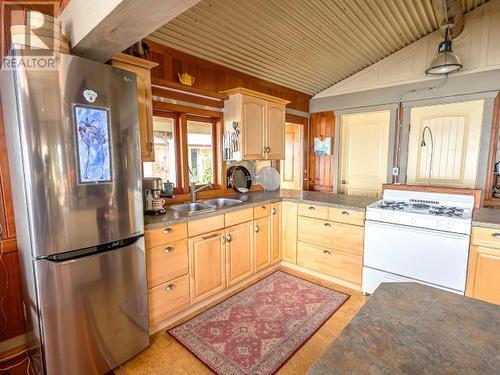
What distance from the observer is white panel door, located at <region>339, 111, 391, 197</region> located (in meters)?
3.86

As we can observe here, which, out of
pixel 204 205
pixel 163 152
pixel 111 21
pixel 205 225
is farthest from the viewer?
pixel 204 205

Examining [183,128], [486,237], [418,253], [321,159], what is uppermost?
[183,128]

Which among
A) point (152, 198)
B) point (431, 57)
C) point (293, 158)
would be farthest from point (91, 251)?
point (431, 57)

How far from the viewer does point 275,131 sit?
10.8ft

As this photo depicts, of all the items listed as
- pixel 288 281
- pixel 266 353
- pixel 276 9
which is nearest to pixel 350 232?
pixel 288 281

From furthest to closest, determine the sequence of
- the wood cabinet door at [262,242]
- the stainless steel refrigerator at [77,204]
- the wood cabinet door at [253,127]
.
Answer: the wood cabinet door at [253,127]
the wood cabinet door at [262,242]
the stainless steel refrigerator at [77,204]

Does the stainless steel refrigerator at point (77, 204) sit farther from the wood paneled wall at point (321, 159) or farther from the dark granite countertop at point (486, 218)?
the wood paneled wall at point (321, 159)

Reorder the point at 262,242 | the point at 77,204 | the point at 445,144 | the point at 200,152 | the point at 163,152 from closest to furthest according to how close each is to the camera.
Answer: the point at 77,204 < the point at 163,152 < the point at 262,242 < the point at 200,152 < the point at 445,144

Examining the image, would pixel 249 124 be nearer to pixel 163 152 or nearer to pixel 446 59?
pixel 163 152

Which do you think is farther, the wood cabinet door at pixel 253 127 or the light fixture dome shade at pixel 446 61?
the wood cabinet door at pixel 253 127

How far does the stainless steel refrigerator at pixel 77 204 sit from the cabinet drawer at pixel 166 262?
188mm

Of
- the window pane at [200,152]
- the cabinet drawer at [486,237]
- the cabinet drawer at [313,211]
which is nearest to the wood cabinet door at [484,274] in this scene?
the cabinet drawer at [486,237]

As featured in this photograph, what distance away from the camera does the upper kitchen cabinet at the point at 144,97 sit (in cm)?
192

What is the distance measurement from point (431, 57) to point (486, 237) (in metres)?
2.57
